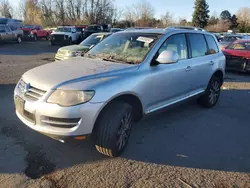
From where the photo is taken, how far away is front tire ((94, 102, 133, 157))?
3.07m

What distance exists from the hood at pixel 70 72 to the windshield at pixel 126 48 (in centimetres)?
24

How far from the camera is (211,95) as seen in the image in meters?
5.60

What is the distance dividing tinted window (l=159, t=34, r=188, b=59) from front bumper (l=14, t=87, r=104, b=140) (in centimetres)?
175

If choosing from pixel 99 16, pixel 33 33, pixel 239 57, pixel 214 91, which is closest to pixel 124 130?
pixel 214 91

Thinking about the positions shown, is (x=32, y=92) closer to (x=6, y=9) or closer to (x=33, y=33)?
(x=33, y=33)

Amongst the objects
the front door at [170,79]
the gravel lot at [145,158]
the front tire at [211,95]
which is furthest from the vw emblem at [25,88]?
the front tire at [211,95]

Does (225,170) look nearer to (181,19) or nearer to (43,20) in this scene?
(43,20)

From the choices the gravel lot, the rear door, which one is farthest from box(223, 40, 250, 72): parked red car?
the gravel lot

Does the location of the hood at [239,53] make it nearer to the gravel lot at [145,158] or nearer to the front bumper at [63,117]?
the gravel lot at [145,158]

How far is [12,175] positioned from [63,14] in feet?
173

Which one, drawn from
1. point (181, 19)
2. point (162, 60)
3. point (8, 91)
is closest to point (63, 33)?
point (8, 91)

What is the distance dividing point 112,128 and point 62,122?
2.07 feet

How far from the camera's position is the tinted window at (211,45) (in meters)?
5.40

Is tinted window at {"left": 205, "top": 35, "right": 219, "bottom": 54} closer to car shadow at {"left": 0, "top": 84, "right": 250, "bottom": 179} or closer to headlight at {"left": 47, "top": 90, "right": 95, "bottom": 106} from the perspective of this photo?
car shadow at {"left": 0, "top": 84, "right": 250, "bottom": 179}
